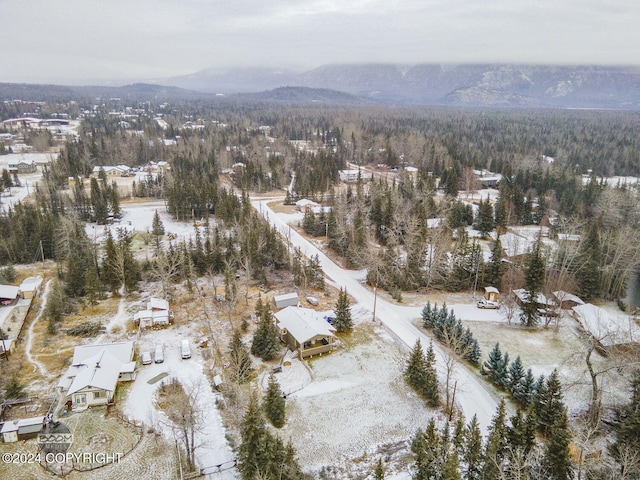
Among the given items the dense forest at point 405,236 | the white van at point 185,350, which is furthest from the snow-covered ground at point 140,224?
the white van at point 185,350

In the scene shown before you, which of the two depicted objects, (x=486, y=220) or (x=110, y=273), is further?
(x=486, y=220)


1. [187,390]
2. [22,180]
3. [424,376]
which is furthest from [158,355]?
[22,180]

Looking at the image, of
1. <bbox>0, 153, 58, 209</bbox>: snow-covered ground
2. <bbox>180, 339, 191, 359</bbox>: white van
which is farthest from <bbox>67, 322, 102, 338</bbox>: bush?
<bbox>0, 153, 58, 209</bbox>: snow-covered ground

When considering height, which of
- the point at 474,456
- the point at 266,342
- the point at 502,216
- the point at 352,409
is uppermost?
the point at 502,216

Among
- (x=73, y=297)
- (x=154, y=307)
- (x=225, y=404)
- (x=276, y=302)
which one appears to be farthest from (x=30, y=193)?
(x=225, y=404)

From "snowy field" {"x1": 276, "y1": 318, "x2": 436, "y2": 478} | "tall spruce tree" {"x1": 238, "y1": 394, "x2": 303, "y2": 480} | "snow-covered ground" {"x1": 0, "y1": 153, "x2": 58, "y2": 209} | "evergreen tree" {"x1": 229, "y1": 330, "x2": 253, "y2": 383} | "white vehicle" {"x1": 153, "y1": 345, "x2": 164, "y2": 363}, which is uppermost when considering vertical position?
"snow-covered ground" {"x1": 0, "y1": 153, "x2": 58, "y2": 209}

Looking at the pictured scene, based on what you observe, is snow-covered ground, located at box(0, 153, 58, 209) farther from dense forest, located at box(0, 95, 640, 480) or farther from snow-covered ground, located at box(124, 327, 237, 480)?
snow-covered ground, located at box(124, 327, 237, 480)

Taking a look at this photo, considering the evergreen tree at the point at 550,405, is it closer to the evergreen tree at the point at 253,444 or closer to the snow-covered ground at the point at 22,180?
the evergreen tree at the point at 253,444

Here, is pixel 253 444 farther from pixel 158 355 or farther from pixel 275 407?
pixel 158 355
